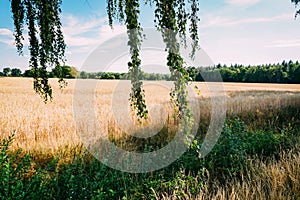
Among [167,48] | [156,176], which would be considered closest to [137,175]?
[156,176]

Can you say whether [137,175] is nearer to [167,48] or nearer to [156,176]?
[156,176]

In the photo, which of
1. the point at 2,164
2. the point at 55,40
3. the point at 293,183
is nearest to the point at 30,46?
the point at 55,40

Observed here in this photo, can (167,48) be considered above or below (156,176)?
above

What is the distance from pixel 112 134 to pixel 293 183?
13.1ft

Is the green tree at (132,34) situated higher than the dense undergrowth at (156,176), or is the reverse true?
the green tree at (132,34)

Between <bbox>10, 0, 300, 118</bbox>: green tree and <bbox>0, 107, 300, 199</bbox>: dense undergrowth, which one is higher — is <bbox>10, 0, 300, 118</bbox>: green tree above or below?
above

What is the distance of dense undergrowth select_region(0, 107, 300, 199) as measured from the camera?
3037 millimetres

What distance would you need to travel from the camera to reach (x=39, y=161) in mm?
4461

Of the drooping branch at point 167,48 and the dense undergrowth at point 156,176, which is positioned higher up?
the drooping branch at point 167,48

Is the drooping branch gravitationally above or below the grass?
above

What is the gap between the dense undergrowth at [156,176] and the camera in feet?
9.96

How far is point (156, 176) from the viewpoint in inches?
142

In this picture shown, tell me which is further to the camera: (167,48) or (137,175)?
(137,175)

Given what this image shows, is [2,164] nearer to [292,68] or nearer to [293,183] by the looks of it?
[293,183]
